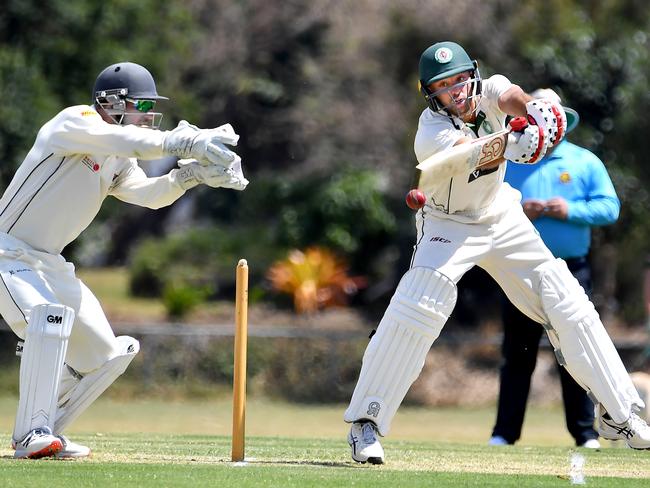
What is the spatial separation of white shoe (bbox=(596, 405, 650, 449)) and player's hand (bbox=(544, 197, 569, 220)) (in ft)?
5.70

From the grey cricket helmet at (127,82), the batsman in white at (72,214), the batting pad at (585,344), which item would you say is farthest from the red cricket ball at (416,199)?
the grey cricket helmet at (127,82)

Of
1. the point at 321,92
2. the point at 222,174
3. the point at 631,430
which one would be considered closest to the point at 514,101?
the point at 222,174

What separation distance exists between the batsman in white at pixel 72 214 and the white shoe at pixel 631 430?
82.5 inches

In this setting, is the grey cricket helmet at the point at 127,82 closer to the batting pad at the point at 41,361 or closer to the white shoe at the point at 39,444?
the batting pad at the point at 41,361

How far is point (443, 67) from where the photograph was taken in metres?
6.27

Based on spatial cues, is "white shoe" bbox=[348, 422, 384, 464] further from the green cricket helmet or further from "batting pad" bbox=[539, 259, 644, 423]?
the green cricket helmet

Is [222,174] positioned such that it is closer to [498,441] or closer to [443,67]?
[443,67]

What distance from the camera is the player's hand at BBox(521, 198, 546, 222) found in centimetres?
802

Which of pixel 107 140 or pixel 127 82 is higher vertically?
pixel 127 82

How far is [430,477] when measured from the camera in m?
5.71

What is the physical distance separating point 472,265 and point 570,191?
2.06 meters

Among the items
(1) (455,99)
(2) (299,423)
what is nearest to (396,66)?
(2) (299,423)

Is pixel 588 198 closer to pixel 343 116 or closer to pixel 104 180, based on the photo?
pixel 104 180

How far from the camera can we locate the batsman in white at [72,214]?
19.6 feet
